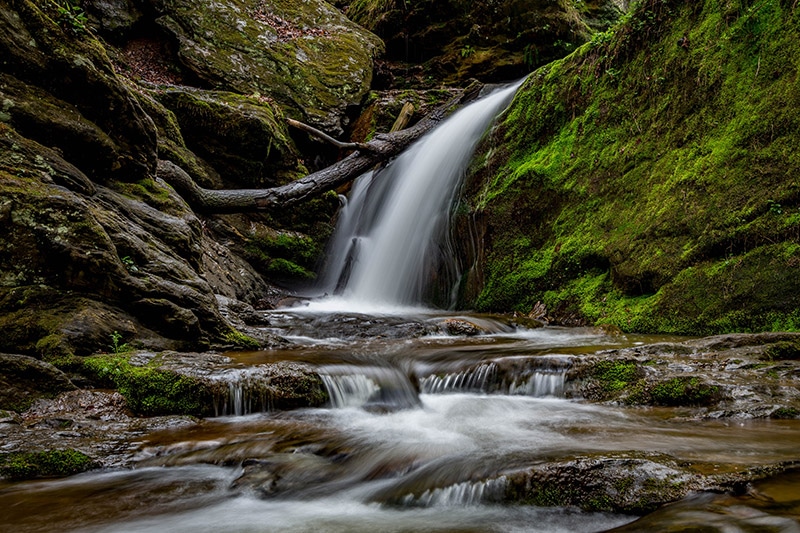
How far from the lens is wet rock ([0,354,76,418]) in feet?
10.1

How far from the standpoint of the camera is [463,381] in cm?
430

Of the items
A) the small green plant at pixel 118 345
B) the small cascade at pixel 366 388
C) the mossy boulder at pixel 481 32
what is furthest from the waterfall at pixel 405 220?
the small green plant at pixel 118 345

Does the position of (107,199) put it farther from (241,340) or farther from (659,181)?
(659,181)

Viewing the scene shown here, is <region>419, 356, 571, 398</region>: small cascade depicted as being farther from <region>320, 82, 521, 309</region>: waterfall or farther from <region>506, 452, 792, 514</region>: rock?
<region>320, 82, 521, 309</region>: waterfall

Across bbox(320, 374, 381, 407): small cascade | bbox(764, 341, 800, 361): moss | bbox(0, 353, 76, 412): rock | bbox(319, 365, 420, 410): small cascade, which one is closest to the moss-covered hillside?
bbox(764, 341, 800, 361): moss

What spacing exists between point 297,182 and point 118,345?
6.15 metres

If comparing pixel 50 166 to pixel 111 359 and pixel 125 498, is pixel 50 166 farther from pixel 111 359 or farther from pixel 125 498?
pixel 125 498

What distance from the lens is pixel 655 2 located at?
266 inches

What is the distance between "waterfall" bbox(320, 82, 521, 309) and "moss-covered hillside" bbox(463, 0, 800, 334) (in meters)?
1.29

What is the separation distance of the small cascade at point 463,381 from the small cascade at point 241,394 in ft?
4.76

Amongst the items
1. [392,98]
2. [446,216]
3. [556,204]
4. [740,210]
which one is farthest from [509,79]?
[740,210]

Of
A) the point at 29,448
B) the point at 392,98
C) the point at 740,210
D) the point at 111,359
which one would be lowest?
the point at 29,448

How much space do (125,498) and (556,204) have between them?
6.89 m

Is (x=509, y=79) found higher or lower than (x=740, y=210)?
higher
